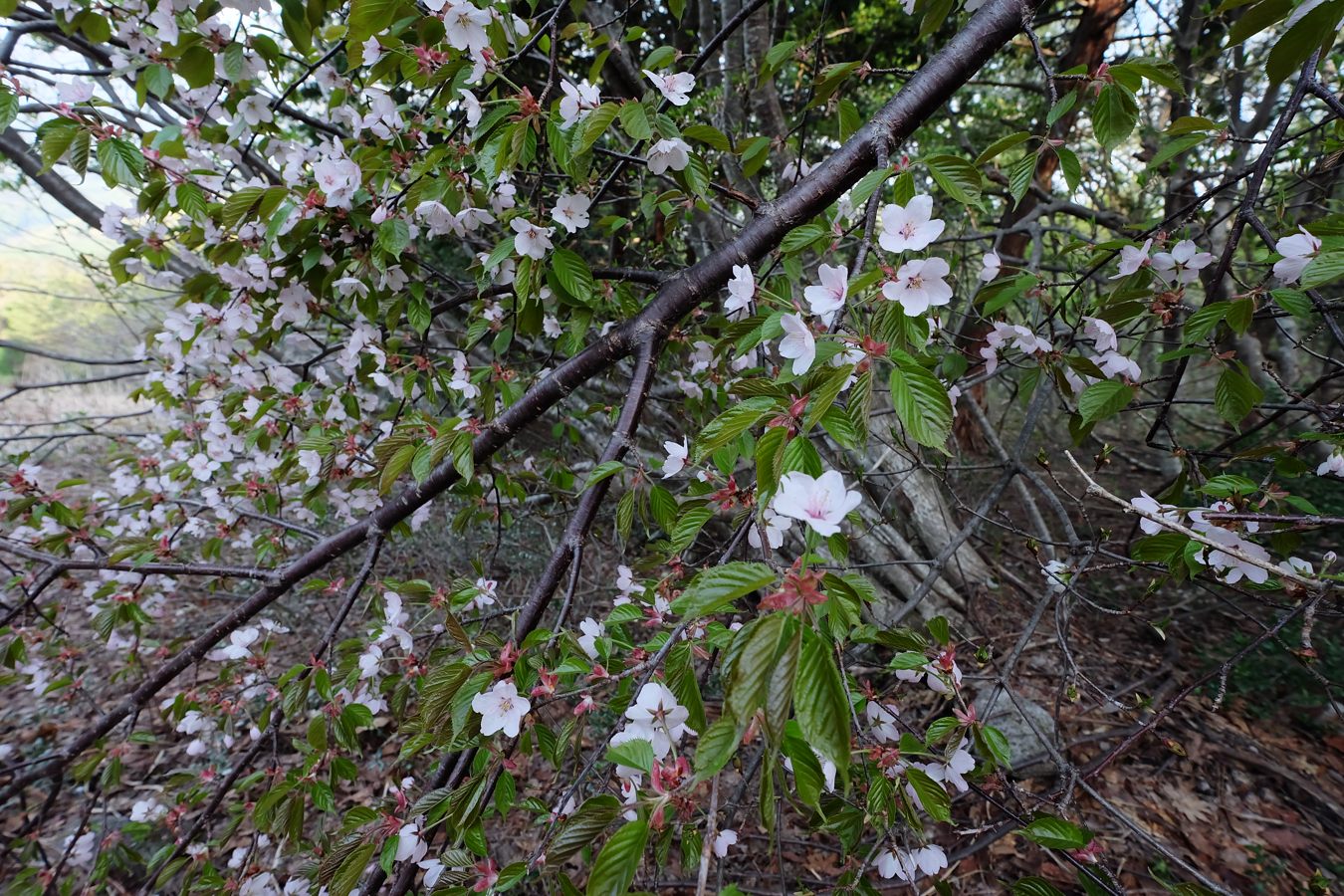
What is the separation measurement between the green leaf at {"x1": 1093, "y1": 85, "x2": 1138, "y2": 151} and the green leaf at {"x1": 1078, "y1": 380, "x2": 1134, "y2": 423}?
1.59ft

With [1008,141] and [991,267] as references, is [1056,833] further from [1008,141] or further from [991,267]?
[991,267]

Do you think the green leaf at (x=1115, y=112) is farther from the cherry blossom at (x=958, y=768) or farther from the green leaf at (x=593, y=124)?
the cherry blossom at (x=958, y=768)

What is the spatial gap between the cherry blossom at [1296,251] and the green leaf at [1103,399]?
312 millimetres

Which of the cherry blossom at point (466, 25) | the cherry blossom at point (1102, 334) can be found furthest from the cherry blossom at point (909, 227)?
the cherry blossom at point (466, 25)

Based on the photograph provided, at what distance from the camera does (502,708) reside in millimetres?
1015

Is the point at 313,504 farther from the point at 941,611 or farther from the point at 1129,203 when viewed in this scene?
the point at 1129,203

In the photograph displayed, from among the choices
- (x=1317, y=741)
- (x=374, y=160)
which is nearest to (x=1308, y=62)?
(x=374, y=160)

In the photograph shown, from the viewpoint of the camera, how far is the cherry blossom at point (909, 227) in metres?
0.82

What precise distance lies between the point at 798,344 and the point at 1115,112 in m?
0.84

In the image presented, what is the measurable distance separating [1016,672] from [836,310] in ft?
9.66

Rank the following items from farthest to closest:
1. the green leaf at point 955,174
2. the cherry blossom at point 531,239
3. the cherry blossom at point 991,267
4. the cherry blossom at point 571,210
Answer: the cherry blossom at point 991,267
the cherry blossom at point 571,210
the cherry blossom at point 531,239
the green leaf at point 955,174

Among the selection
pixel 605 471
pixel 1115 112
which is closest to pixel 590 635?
pixel 605 471

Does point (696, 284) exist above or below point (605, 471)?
above

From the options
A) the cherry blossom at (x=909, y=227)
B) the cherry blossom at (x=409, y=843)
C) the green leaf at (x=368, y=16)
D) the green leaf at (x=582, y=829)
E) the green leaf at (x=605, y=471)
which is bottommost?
the cherry blossom at (x=409, y=843)
